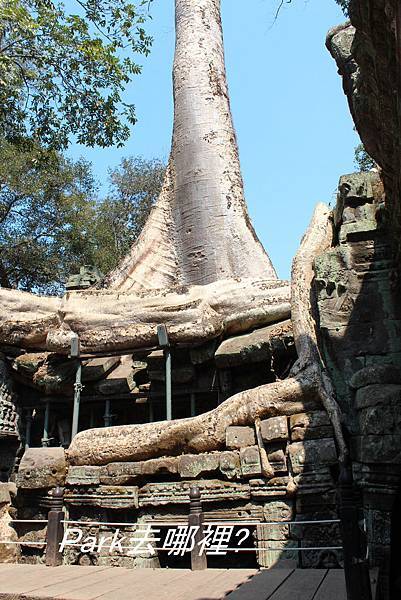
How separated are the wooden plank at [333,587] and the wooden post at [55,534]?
6.77 feet

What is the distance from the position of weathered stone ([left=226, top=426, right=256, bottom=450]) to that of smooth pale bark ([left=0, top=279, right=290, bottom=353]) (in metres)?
1.84

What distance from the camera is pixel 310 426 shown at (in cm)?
461

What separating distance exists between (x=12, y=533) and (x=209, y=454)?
2225 mm

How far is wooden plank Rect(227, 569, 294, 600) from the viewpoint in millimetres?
3018

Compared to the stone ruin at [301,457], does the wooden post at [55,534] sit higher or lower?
lower

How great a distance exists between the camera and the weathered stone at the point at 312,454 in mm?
4391

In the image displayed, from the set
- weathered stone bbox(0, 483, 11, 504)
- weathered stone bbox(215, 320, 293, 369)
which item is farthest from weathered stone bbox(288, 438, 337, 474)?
weathered stone bbox(0, 483, 11, 504)

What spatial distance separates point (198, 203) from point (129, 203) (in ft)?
33.0

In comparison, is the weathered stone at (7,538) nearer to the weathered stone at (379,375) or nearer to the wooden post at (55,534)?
the wooden post at (55,534)

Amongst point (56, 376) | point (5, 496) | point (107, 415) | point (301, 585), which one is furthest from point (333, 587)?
point (56, 376)

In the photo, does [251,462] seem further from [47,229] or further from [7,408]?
[47,229]

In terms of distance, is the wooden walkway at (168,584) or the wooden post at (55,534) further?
the wooden post at (55,534)

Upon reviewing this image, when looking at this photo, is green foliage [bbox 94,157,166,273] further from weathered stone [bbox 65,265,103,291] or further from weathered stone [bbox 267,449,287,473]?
weathered stone [bbox 267,449,287,473]

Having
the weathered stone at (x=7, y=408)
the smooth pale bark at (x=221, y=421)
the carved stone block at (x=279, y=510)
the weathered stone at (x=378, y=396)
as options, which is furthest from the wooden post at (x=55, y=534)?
the weathered stone at (x=7, y=408)
